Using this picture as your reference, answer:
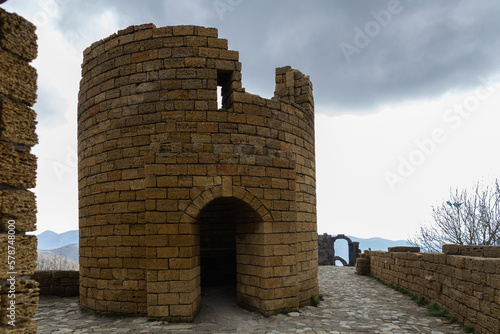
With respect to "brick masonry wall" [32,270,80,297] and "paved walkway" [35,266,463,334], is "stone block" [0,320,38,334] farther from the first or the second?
"brick masonry wall" [32,270,80,297]

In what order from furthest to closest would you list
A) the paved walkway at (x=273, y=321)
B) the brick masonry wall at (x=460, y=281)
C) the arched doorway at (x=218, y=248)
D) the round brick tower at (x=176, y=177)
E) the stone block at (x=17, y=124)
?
the arched doorway at (x=218, y=248), the round brick tower at (x=176, y=177), the paved walkway at (x=273, y=321), the brick masonry wall at (x=460, y=281), the stone block at (x=17, y=124)

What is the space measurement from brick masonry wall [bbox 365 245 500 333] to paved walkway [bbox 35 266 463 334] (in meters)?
0.44

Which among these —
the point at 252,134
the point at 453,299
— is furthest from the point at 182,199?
the point at 453,299

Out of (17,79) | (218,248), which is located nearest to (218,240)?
(218,248)

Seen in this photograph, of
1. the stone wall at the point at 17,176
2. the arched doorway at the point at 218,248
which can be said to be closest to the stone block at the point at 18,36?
the stone wall at the point at 17,176

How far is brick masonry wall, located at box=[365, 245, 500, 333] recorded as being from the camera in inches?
213

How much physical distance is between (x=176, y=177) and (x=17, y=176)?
3919 mm

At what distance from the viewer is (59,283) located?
931 centimetres

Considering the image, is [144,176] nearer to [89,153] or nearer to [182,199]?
[182,199]

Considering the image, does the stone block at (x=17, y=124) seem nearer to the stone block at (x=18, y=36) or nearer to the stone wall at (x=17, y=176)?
the stone wall at (x=17, y=176)

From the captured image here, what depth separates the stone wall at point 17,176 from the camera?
7.70ft

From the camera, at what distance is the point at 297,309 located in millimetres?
6875

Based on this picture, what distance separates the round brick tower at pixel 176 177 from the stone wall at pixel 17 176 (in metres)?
3.73

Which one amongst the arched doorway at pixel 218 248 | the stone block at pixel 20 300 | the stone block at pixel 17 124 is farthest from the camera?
the arched doorway at pixel 218 248
